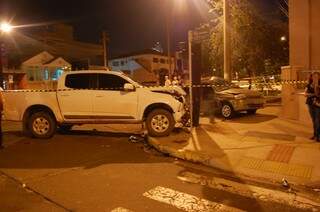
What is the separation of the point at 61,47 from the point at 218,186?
68462 mm

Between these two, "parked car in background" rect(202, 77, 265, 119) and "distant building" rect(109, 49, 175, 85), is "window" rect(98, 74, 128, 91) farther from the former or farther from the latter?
"distant building" rect(109, 49, 175, 85)

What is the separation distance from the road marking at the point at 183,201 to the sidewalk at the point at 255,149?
166 cm

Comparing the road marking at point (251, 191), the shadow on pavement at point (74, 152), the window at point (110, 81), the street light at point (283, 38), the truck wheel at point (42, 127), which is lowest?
the road marking at point (251, 191)

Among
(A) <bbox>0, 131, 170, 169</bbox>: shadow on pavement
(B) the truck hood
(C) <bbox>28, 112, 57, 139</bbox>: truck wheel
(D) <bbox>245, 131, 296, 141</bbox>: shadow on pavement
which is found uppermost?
(B) the truck hood

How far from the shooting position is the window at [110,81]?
Result: 39.4 ft

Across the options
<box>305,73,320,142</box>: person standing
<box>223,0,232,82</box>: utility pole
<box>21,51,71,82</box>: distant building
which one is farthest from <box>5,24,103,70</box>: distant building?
<box>305,73,320,142</box>: person standing

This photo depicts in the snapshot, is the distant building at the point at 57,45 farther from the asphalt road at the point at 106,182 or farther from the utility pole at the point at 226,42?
the asphalt road at the point at 106,182

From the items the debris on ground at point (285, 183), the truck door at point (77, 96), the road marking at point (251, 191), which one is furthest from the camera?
the truck door at point (77, 96)

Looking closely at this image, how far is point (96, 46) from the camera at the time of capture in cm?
7794

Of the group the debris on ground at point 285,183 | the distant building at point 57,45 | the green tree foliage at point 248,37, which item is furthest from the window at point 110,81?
the distant building at point 57,45

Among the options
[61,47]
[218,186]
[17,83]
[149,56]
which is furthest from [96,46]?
[218,186]

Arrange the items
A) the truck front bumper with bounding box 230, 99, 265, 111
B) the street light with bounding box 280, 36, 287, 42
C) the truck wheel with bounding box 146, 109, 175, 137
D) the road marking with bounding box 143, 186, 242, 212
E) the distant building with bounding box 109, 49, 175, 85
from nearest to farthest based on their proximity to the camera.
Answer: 1. the road marking with bounding box 143, 186, 242, 212
2. the truck wheel with bounding box 146, 109, 175, 137
3. the truck front bumper with bounding box 230, 99, 265, 111
4. the street light with bounding box 280, 36, 287, 42
5. the distant building with bounding box 109, 49, 175, 85

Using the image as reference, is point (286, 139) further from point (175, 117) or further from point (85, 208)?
point (85, 208)

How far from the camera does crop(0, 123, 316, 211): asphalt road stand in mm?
6082
